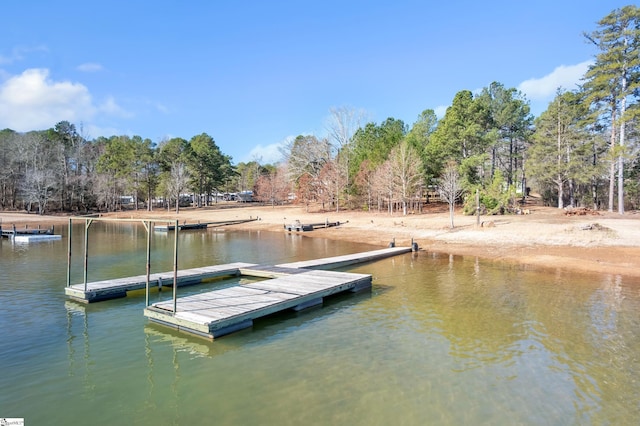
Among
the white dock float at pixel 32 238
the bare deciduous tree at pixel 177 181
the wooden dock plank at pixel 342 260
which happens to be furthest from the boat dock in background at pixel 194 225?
the wooden dock plank at pixel 342 260

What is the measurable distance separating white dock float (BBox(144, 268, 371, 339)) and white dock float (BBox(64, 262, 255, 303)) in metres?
3.06

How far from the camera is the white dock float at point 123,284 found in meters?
11.8

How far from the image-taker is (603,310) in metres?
11.0

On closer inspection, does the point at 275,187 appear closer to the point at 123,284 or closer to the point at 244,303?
the point at 123,284

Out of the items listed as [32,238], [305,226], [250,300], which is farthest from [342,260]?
[32,238]

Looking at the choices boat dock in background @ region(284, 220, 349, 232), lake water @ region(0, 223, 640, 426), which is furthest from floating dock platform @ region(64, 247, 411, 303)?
boat dock in background @ region(284, 220, 349, 232)

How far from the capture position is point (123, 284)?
1261cm

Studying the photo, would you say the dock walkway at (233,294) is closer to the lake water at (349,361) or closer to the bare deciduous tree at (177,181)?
the lake water at (349,361)

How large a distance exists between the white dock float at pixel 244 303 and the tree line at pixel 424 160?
69.1 ft

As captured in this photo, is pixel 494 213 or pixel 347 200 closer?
pixel 494 213

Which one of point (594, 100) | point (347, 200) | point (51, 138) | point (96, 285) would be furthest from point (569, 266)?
point (51, 138)

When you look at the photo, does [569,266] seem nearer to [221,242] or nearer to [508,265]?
[508,265]

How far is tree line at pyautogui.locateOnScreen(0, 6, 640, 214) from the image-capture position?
3503 centimetres

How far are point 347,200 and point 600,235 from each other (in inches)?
1370
